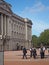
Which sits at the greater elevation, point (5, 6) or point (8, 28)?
point (5, 6)

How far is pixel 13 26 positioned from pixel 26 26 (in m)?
27.9

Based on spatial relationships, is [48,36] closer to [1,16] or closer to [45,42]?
[45,42]

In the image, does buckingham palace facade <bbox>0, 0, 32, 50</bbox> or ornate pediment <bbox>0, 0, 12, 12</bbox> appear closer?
ornate pediment <bbox>0, 0, 12, 12</bbox>

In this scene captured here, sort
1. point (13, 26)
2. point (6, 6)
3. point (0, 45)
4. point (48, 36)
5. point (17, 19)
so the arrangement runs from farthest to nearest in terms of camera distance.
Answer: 1. point (48, 36)
2. point (17, 19)
3. point (13, 26)
4. point (6, 6)
5. point (0, 45)

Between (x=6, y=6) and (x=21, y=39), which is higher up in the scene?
(x=6, y=6)

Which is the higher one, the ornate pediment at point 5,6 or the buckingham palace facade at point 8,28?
the ornate pediment at point 5,6

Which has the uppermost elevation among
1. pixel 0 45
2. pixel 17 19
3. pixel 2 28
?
pixel 17 19

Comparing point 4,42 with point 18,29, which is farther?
point 18,29

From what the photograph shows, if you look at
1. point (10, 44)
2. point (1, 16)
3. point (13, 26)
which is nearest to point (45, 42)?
point (13, 26)

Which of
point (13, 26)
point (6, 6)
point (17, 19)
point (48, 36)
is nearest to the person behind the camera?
point (6, 6)

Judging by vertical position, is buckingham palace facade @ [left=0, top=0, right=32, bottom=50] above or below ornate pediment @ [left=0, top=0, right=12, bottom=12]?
below

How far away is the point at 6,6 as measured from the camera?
92438 mm

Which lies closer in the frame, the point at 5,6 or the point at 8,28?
the point at 5,6

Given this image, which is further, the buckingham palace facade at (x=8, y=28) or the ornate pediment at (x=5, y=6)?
the buckingham palace facade at (x=8, y=28)
